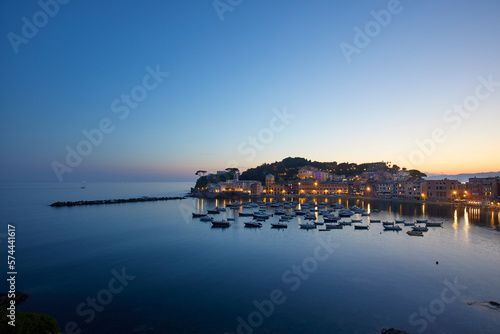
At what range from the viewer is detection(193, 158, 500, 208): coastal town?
5497 cm

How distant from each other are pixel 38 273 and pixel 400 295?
21.2 m

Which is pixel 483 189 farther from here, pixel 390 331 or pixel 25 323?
pixel 25 323

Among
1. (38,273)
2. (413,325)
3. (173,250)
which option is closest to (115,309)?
(38,273)

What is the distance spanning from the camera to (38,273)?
55.6ft

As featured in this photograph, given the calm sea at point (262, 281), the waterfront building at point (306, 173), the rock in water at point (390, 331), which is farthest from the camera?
the waterfront building at point (306, 173)

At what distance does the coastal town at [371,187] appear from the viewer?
5497 cm

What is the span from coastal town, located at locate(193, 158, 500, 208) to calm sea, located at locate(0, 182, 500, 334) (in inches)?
1395

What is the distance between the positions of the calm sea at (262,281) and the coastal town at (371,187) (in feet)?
116

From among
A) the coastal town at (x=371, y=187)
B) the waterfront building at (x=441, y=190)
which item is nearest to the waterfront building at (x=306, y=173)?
the coastal town at (x=371, y=187)

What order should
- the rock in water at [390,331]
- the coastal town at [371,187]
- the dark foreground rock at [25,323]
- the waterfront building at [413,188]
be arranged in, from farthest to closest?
the waterfront building at [413,188] → the coastal town at [371,187] → the rock in water at [390,331] → the dark foreground rock at [25,323]

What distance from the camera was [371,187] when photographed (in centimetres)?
7825

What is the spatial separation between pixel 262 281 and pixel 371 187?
71418mm

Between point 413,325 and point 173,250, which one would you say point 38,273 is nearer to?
point 173,250

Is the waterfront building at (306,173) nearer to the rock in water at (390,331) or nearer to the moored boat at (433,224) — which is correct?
the moored boat at (433,224)
